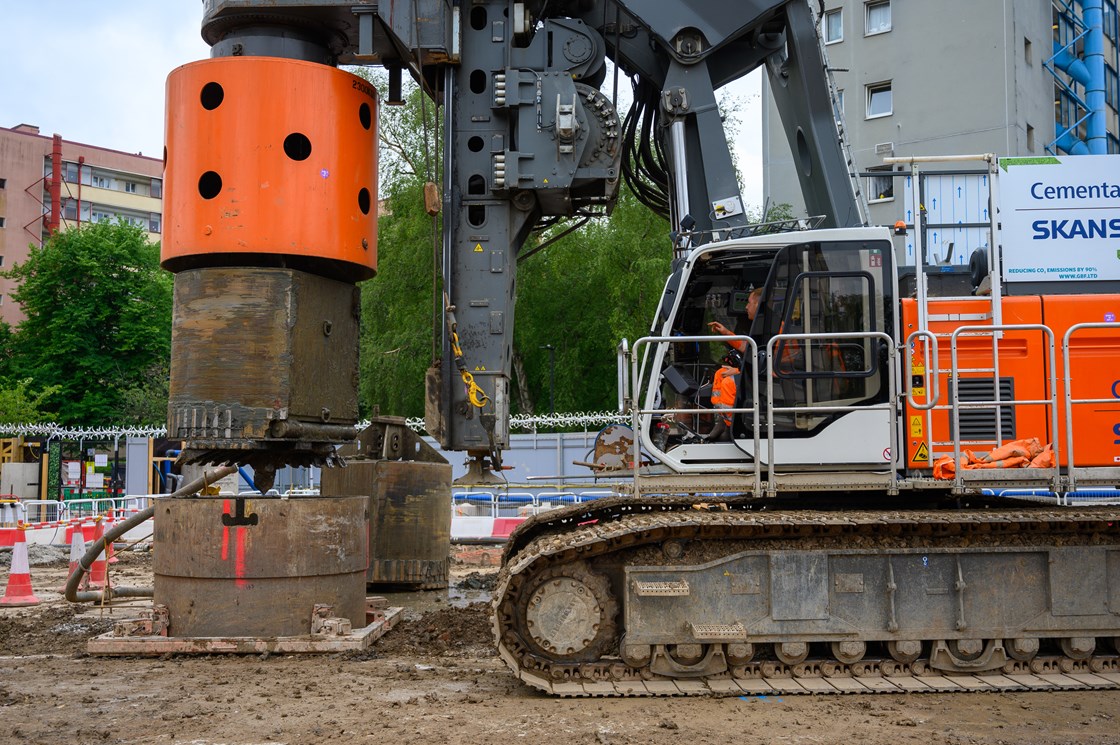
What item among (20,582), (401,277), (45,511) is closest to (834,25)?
(401,277)

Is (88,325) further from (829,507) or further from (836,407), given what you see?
(836,407)

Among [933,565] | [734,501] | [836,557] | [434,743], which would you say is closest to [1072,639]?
[933,565]

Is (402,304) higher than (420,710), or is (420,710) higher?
(402,304)

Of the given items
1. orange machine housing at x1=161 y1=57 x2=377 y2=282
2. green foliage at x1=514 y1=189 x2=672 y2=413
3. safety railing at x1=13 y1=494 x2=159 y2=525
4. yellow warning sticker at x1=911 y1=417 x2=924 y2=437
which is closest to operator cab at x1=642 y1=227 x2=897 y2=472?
yellow warning sticker at x1=911 y1=417 x2=924 y2=437

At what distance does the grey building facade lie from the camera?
114 feet

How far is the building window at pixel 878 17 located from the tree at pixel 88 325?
34761mm

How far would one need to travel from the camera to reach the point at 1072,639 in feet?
25.0

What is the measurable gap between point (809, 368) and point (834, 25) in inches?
1380

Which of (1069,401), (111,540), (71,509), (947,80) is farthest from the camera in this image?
(947,80)

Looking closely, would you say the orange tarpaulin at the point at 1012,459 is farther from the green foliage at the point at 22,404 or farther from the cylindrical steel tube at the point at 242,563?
the green foliage at the point at 22,404

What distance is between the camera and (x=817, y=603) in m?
7.49

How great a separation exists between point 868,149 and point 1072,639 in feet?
104

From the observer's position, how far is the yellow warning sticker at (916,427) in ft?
25.3

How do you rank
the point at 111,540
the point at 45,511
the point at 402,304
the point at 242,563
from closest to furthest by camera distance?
1. the point at 242,563
2. the point at 111,540
3. the point at 45,511
4. the point at 402,304
